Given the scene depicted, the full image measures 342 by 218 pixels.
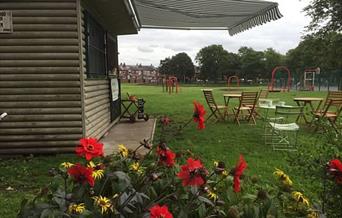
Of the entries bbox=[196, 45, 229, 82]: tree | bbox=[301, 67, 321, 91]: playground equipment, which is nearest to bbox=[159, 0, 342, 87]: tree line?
bbox=[196, 45, 229, 82]: tree

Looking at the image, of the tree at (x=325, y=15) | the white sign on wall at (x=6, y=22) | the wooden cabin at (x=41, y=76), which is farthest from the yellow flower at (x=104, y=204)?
the tree at (x=325, y=15)

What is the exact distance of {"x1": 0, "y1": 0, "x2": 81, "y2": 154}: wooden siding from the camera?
6574mm

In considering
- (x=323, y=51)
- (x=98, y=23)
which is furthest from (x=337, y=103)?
(x=323, y=51)

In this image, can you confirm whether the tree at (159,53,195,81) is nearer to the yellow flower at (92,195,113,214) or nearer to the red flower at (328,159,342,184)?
the red flower at (328,159,342,184)

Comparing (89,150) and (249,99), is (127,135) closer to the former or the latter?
(249,99)

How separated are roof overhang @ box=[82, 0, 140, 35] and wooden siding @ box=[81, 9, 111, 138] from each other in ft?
3.05

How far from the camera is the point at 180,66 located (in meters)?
77.2

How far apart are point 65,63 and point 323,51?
2741cm

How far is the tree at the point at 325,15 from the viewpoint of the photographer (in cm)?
2666

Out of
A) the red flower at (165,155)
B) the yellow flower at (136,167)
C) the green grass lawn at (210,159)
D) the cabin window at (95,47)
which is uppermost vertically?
the cabin window at (95,47)

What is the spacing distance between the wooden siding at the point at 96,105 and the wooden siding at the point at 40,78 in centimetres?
32

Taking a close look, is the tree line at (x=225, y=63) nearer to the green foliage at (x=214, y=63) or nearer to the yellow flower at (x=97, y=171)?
the green foliage at (x=214, y=63)

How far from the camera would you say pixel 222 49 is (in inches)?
3100

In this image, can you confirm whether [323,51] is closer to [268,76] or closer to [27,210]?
[27,210]
